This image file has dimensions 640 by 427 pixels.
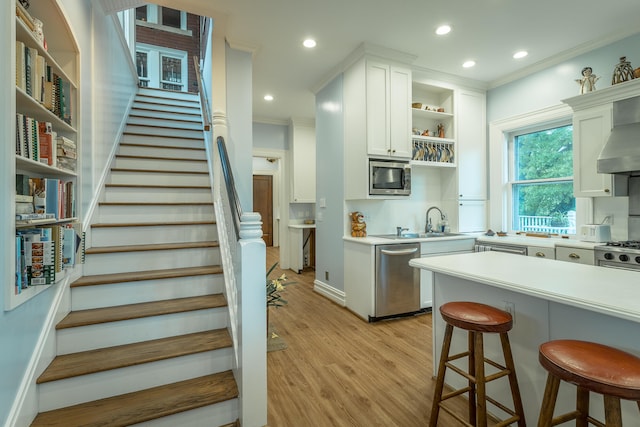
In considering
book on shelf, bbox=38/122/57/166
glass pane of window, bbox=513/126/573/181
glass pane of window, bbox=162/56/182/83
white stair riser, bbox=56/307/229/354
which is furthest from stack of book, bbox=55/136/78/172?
glass pane of window, bbox=162/56/182/83

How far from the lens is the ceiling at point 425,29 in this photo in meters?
2.64

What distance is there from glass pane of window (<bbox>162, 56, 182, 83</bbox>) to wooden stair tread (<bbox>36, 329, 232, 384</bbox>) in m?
7.45

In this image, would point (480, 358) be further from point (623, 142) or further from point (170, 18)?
point (170, 18)

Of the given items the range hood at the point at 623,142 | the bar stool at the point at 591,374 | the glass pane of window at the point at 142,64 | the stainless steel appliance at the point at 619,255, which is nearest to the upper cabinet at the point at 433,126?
the range hood at the point at 623,142

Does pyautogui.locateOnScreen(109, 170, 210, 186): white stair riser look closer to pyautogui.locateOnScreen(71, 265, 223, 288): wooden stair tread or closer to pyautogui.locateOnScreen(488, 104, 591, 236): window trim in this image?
pyautogui.locateOnScreen(71, 265, 223, 288): wooden stair tread

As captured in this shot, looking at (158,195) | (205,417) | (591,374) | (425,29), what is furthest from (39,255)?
(425,29)

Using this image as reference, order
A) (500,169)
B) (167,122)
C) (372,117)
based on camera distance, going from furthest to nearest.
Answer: (167,122) < (500,169) < (372,117)

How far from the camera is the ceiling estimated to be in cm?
264

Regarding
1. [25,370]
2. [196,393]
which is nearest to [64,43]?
[25,370]

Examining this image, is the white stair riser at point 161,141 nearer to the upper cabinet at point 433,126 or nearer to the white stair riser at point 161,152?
the white stair riser at point 161,152

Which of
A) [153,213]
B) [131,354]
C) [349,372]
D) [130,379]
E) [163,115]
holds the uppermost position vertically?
[163,115]

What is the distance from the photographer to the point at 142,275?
87.1 inches

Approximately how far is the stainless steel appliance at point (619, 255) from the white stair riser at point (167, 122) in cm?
485

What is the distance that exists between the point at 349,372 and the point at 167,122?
412cm
